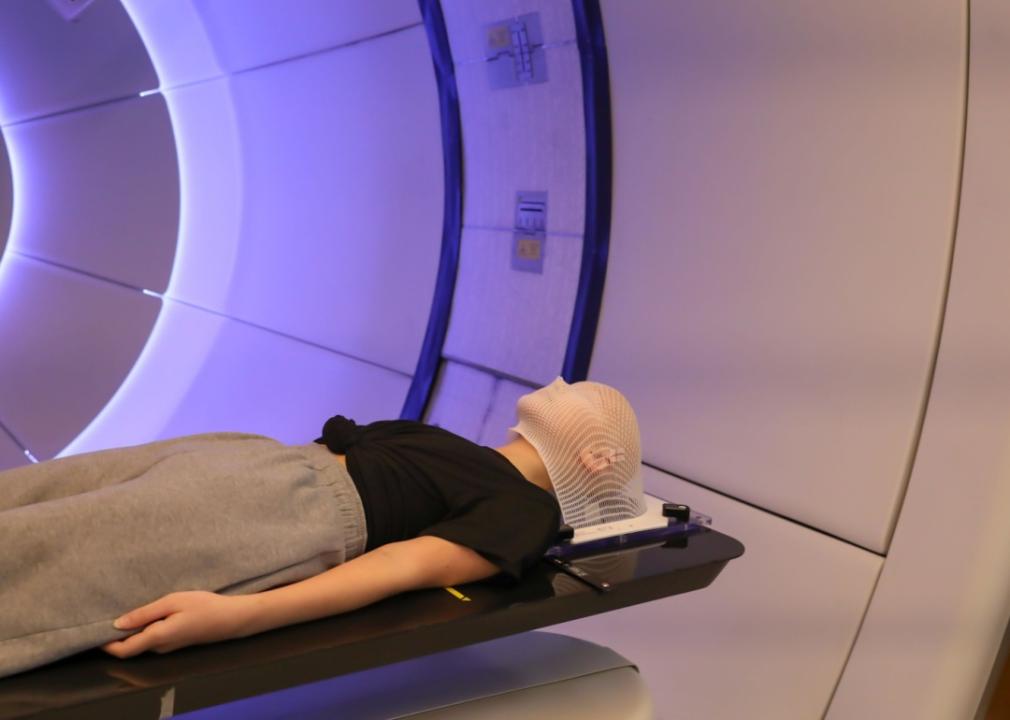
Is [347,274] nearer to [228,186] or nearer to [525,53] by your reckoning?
[228,186]

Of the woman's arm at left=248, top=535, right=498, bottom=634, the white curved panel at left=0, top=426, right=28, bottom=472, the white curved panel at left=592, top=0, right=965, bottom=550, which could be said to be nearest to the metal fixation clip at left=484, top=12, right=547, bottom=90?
the white curved panel at left=592, top=0, right=965, bottom=550

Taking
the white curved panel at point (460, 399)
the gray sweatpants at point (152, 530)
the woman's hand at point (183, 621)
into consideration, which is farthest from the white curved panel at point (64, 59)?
the woman's hand at point (183, 621)

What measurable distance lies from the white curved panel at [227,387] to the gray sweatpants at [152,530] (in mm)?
1876

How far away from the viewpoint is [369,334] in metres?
3.71

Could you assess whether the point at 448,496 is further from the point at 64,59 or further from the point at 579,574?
the point at 64,59

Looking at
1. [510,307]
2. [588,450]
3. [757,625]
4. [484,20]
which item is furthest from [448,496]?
[484,20]

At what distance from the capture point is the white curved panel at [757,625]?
6.91 feet

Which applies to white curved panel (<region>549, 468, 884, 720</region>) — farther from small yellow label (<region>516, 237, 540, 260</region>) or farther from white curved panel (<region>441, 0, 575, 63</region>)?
white curved panel (<region>441, 0, 575, 63</region>)

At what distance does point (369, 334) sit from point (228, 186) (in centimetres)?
104

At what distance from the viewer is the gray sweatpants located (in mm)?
1394

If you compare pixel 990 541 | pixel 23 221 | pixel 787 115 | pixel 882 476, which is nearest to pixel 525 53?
pixel 787 115

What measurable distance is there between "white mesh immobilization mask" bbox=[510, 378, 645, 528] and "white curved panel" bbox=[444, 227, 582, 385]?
2.84 feet

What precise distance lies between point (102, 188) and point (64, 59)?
486 mm

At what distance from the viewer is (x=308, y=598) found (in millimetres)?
1535
